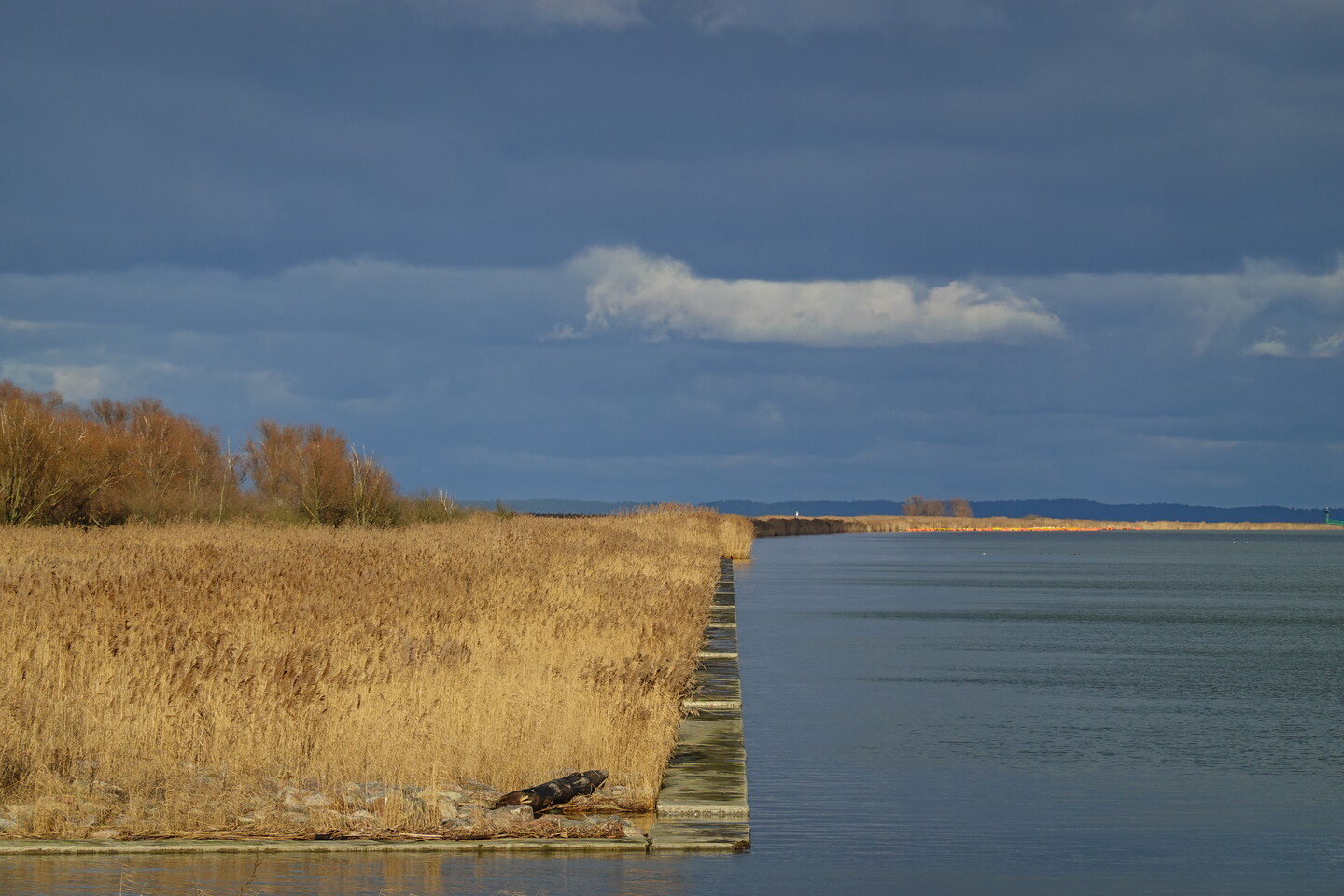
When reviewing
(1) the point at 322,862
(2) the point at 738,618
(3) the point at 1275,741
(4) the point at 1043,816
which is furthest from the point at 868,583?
(1) the point at 322,862

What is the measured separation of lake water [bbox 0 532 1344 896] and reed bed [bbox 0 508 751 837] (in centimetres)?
128

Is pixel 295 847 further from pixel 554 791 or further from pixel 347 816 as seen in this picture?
pixel 554 791

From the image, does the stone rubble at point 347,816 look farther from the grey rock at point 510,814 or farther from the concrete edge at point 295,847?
the concrete edge at point 295,847

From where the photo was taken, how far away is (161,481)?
53.7 meters

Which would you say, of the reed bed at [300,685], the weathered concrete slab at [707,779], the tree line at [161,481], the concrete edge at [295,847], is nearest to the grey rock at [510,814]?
the concrete edge at [295,847]

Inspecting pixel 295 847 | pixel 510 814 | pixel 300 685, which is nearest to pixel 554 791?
pixel 510 814

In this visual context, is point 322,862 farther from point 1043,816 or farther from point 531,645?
point 531,645

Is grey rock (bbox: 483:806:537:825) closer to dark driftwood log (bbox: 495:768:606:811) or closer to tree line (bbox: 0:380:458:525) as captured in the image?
dark driftwood log (bbox: 495:768:606:811)

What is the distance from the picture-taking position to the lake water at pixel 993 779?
9.96 m

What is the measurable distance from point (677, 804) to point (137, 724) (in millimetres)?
4907

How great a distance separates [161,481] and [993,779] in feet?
150

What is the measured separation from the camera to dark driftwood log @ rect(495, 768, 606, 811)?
11.6m

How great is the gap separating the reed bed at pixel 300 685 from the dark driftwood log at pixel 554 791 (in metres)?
0.37

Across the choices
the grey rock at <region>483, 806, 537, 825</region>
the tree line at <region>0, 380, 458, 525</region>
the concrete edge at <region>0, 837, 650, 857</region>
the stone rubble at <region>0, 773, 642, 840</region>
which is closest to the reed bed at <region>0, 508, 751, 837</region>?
the stone rubble at <region>0, 773, 642, 840</region>
